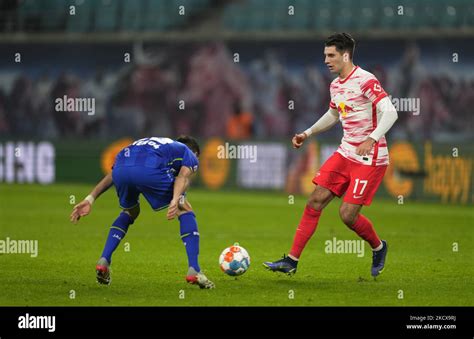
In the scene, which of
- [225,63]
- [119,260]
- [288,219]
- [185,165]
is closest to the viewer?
[185,165]

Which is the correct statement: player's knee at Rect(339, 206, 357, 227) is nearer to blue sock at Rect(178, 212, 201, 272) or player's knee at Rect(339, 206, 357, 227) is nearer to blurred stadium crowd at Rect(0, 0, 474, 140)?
blue sock at Rect(178, 212, 201, 272)

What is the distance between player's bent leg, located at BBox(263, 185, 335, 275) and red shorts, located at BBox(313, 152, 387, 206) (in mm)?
90

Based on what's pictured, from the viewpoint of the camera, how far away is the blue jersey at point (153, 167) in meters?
9.51

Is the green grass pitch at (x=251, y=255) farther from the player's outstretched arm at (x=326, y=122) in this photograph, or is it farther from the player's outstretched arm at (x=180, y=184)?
the player's outstretched arm at (x=326, y=122)

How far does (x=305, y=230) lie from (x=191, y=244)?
1390 mm

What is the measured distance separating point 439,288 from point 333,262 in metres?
2.39

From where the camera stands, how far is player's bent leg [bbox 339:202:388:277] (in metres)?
10.1

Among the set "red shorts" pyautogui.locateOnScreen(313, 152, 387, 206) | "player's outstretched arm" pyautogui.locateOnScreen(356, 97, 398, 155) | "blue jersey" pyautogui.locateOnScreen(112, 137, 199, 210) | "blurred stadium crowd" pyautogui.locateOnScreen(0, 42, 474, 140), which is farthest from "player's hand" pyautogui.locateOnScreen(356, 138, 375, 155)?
"blurred stadium crowd" pyautogui.locateOnScreen(0, 42, 474, 140)

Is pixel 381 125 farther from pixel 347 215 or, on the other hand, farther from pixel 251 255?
pixel 251 255

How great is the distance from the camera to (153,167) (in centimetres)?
952

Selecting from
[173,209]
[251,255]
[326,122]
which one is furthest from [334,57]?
[251,255]
